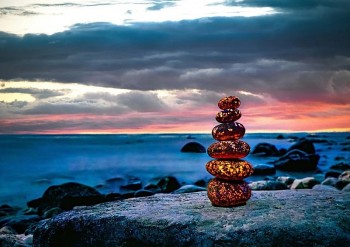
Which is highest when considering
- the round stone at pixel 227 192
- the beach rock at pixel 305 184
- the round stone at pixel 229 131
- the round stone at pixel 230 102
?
the round stone at pixel 230 102

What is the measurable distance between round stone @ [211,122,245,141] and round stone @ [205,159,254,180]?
11.2 inches

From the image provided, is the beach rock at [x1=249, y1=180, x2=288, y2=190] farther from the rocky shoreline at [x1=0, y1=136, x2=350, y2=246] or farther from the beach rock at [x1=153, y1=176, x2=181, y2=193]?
the beach rock at [x1=153, y1=176, x2=181, y2=193]

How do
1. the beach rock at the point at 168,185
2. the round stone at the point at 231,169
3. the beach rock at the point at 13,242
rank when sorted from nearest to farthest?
the round stone at the point at 231,169 → the beach rock at the point at 13,242 → the beach rock at the point at 168,185

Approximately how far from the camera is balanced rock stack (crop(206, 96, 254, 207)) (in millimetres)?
5047

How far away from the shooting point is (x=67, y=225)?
518 centimetres

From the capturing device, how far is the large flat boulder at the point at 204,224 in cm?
438

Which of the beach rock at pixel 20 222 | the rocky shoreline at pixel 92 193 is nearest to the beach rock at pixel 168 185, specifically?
the rocky shoreline at pixel 92 193

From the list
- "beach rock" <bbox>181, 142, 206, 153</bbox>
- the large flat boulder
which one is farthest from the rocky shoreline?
"beach rock" <bbox>181, 142, 206, 153</bbox>

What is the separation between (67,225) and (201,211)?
1616 millimetres

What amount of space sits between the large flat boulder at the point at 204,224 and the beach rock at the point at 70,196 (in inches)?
198

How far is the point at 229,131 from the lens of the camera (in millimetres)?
5109

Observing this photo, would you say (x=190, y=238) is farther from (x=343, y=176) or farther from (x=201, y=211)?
(x=343, y=176)

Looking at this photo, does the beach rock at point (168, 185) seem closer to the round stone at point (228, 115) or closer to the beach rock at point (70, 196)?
the beach rock at point (70, 196)

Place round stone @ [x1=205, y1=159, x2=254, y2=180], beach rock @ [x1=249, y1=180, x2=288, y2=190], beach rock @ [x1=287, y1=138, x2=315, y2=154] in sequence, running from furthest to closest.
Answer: beach rock @ [x1=287, y1=138, x2=315, y2=154] → beach rock @ [x1=249, y1=180, x2=288, y2=190] → round stone @ [x1=205, y1=159, x2=254, y2=180]
